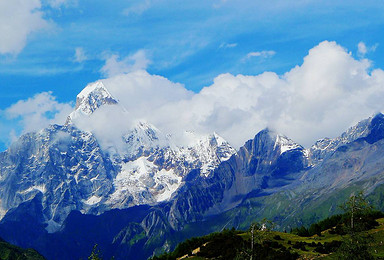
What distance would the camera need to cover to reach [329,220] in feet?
526

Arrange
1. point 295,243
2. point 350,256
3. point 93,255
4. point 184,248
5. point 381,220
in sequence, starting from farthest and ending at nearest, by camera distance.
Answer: point 184,248
point 381,220
point 295,243
point 93,255
point 350,256

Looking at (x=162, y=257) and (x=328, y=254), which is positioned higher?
(x=162, y=257)

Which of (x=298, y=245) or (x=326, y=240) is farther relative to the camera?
(x=326, y=240)

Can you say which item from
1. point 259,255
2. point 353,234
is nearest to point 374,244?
point 353,234

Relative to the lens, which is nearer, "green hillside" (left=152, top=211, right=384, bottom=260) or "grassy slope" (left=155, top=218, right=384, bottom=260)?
"green hillside" (left=152, top=211, right=384, bottom=260)

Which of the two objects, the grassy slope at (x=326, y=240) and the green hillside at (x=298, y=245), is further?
the grassy slope at (x=326, y=240)

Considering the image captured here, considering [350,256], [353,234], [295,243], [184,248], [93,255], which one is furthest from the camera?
[184,248]

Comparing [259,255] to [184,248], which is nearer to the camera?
[259,255]

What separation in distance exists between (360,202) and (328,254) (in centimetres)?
1611

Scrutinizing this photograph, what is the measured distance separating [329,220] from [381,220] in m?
20.8

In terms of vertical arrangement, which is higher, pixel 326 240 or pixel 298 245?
pixel 298 245

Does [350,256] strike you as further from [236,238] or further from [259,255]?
[236,238]

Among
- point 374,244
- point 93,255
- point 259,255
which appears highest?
point 93,255

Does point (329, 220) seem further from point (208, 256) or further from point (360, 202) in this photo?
point (208, 256)
